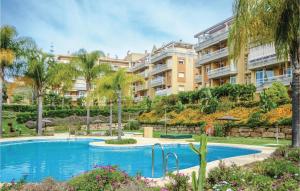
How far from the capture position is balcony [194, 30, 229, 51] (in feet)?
144

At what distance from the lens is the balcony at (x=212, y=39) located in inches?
1726

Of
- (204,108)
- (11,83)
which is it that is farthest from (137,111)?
(11,83)

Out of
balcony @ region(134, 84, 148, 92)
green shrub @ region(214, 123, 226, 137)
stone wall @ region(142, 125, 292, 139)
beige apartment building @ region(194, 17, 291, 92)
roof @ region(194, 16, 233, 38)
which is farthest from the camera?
balcony @ region(134, 84, 148, 92)

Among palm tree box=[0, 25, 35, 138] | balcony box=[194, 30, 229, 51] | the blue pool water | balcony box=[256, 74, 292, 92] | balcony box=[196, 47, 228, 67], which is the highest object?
A: balcony box=[194, 30, 229, 51]

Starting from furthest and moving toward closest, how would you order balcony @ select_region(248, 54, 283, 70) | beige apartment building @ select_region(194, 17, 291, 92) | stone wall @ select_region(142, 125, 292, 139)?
beige apartment building @ select_region(194, 17, 291, 92) < balcony @ select_region(248, 54, 283, 70) < stone wall @ select_region(142, 125, 292, 139)

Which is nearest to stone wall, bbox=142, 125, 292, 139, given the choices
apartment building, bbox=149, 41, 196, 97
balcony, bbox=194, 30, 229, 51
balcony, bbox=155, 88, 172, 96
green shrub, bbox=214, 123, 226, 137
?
green shrub, bbox=214, 123, 226, 137

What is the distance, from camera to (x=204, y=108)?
30375 mm

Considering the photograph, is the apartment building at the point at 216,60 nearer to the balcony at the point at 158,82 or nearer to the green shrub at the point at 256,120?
the balcony at the point at 158,82

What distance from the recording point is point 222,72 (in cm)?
4441

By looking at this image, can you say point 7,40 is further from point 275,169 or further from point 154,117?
point 275,169

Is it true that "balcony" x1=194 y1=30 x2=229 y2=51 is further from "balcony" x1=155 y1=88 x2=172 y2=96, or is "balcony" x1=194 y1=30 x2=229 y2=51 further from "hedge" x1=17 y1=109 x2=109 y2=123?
"hedge" x1=17 y1=109 x2=109 y2=123

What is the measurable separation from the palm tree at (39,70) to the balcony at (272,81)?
2268cm

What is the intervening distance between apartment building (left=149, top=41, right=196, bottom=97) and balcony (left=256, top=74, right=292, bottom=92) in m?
20.1

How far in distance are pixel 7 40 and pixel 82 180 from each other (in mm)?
23999
